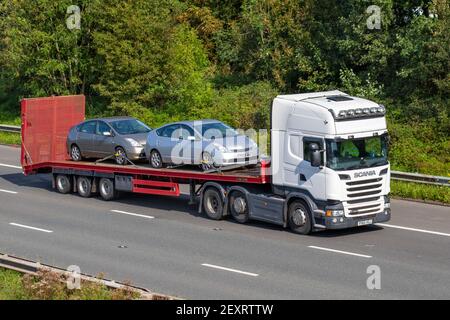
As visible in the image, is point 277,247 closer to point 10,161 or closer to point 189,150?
point 189,150

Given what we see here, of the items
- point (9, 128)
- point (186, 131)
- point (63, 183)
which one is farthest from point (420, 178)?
point (9, 128)

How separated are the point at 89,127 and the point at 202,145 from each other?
189 inches

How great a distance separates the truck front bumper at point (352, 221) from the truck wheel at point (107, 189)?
292 inches

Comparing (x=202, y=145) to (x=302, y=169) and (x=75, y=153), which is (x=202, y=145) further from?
(x=75, y=153)

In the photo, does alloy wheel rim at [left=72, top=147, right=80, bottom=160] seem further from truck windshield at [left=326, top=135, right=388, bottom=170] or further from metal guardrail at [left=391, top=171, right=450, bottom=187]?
truck windshield at [left=326, top=135, right=388, bottom=170]

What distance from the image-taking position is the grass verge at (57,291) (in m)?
14.5

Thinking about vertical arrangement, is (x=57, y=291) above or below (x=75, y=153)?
below

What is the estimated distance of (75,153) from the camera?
2664 centimetres

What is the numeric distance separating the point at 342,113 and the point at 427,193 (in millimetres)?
5782

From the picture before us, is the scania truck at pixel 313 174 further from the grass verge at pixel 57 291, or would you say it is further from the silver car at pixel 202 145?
the grass verge at pixel 57 291

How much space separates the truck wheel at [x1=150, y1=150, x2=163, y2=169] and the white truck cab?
4131mm

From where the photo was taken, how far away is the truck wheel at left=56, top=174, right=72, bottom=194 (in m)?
26.4

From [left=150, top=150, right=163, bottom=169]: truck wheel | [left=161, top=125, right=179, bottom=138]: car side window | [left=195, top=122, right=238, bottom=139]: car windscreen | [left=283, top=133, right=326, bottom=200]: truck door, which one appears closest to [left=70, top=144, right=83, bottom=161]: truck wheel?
[left=150, top=150, right=163, bottom=169]: truck wheel
